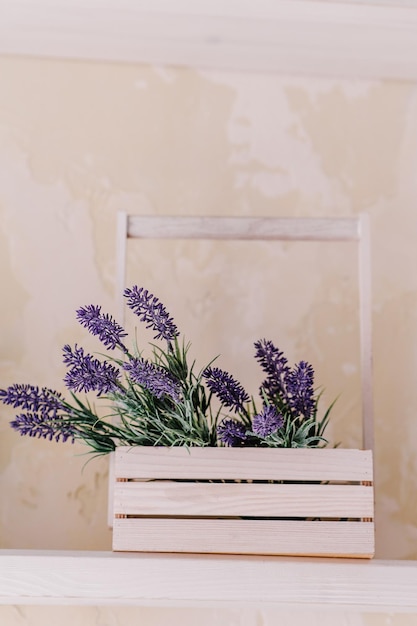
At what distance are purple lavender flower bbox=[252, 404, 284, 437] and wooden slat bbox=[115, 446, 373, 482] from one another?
3cm

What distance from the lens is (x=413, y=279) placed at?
1.12 m

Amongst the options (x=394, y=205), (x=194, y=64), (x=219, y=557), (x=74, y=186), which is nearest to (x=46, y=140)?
(x=74, y=186)

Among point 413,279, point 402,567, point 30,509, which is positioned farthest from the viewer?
point 413,279

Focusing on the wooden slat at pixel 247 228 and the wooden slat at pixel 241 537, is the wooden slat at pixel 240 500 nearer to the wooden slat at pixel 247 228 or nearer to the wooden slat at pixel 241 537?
the wooden slat at pixel 241 537

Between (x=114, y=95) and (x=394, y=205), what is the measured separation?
1.45ft

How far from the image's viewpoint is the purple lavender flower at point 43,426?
2.72ft

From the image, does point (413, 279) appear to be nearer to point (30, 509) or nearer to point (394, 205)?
point (394, 205)

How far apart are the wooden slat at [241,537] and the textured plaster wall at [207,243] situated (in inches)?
9.6

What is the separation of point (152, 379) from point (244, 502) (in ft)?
0.52

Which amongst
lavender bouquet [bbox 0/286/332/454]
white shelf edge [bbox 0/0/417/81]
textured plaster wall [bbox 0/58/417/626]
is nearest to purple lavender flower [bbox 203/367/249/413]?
lavender bouquet [bbox 0/286/332/454]

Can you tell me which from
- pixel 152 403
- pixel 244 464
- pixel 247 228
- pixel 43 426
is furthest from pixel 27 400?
pixel 247 228

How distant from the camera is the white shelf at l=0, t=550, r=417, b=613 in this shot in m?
0.78

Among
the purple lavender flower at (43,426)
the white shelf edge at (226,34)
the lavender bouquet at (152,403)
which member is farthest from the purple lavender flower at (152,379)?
the white shelf edge at (226,34)

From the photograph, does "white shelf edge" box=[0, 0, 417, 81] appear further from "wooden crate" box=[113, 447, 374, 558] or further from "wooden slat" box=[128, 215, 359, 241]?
"wooden crate" box=[113, 447, 374, 558]
